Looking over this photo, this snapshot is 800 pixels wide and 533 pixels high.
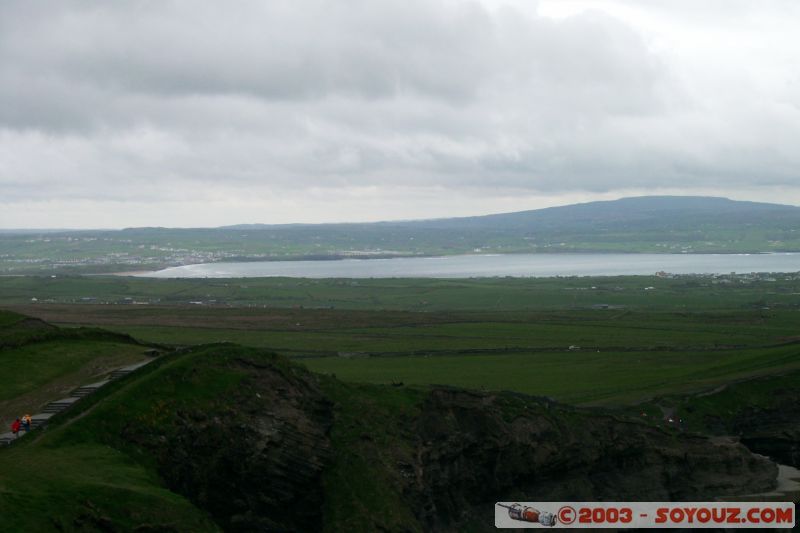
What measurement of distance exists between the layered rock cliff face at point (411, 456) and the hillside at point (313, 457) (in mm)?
84

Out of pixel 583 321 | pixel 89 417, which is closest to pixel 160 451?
pixel 89 417

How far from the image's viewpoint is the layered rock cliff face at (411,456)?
38.1 meters

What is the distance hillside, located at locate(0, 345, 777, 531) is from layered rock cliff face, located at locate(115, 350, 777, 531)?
84mm

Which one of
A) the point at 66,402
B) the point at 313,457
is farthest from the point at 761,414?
the point at 66,402

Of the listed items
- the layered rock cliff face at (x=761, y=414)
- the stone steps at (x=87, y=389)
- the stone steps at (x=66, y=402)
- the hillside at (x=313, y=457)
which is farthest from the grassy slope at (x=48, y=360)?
the layered rock cliff face at (x=761, y=414)

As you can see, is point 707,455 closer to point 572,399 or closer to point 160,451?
point 572,399

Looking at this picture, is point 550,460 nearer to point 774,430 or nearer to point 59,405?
point 774,430

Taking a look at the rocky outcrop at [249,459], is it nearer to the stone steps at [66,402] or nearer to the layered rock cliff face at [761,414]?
the stone steps at [66,402]

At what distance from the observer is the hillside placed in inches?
1255

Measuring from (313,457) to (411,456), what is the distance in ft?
22.7

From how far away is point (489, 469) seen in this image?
50.2 metres

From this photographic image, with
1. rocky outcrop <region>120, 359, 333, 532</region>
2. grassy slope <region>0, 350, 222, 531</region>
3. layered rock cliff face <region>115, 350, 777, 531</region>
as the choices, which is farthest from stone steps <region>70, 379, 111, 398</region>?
rocky outcrop <region>120, 359, 333, 532</region>

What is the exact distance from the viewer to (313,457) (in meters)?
41.1

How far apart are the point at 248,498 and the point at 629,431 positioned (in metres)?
28.4
